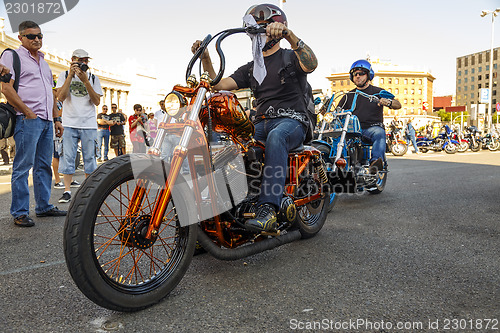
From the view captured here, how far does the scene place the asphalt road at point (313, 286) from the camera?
2004mm

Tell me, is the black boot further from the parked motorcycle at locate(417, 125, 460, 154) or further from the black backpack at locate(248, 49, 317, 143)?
the parked motorcycle at locate(417, 125, 460, 154)

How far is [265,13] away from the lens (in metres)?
2.88

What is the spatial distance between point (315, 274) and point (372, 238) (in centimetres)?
115

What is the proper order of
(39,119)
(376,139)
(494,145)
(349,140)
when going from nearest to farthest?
1. (39,119)
2. (349,140)
3. (376,139)
4. (494,145)

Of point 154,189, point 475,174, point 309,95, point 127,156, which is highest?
point 309,95

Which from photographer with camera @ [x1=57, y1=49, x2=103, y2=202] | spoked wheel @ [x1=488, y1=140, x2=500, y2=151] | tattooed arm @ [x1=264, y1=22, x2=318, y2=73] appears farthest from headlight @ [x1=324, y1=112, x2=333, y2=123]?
spoked wheel @ [x1=488, y1=140, x2=500, y2=151]

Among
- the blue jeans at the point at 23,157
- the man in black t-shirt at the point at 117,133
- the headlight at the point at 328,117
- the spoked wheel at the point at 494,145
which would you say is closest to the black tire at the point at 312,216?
the headlight at the point at 328,117

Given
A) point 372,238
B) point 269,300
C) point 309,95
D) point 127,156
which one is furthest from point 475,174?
point 127,156

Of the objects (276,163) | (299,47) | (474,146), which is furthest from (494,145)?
(276,163)

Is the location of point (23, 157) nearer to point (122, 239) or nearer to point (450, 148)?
point (122, 239)

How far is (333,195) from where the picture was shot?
15.1 feet

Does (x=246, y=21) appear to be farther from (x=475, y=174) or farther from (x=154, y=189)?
(x=475, y=174)

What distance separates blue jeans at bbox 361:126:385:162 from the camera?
19.5 ft

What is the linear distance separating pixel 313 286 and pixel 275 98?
4.87ft
